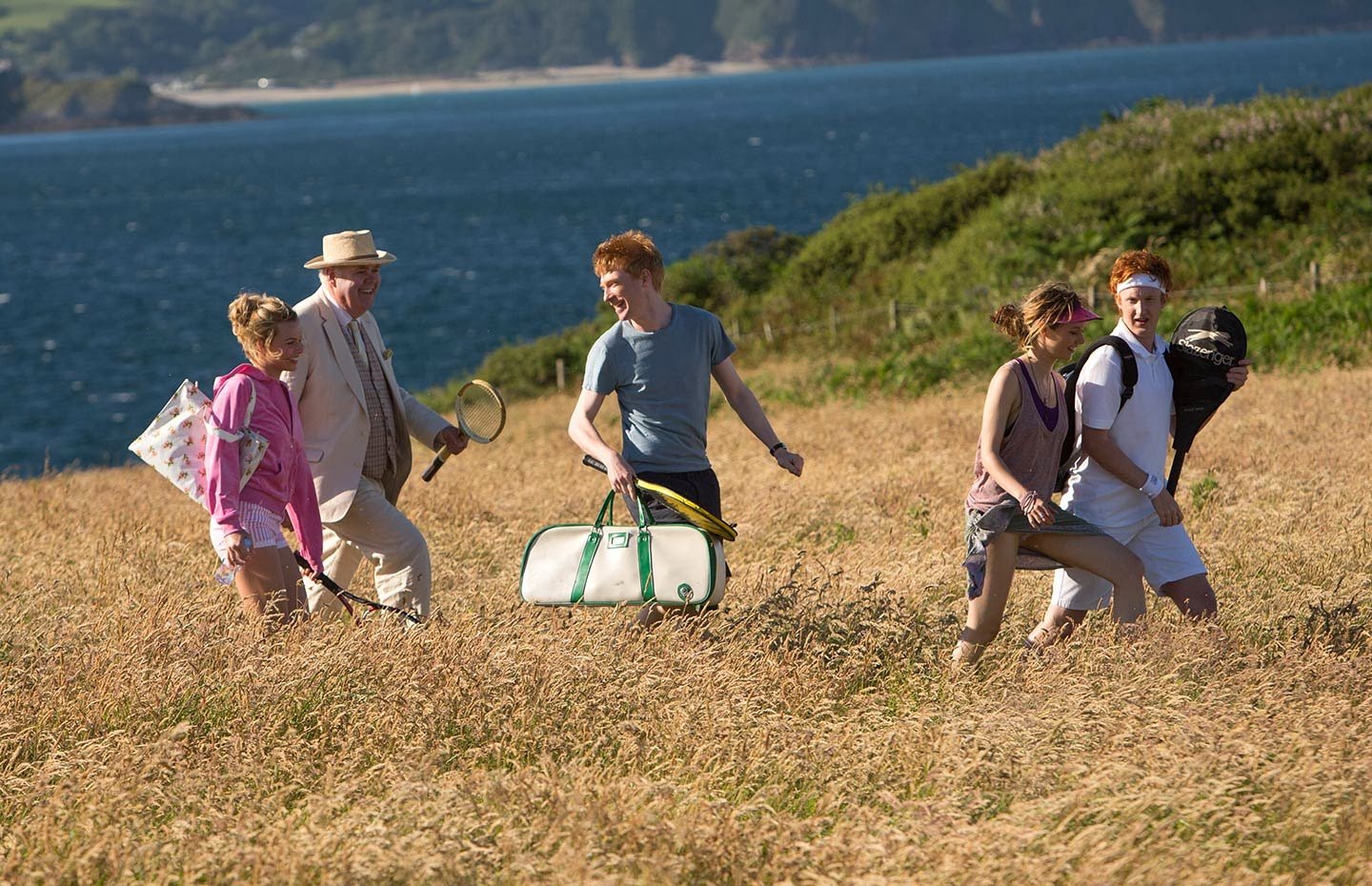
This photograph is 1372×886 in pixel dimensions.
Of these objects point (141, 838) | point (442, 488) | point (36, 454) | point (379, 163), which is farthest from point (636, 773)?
point (379, 163)

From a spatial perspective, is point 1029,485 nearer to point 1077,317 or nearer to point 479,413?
point 1077,317

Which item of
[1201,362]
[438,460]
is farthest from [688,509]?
[1201,362]

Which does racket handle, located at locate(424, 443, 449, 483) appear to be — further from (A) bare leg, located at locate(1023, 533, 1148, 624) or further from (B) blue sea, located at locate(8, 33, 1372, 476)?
(B) blue sea, located at locate(8, 33, 1372, 476)

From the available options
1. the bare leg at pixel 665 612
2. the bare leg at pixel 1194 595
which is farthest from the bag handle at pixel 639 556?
the bare leg at pixel 1194 595

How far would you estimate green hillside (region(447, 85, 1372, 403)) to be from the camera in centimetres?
2166

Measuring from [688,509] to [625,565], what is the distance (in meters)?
0.34

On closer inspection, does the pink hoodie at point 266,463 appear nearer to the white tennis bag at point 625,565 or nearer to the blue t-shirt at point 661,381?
the white tennis bag at point 625,565

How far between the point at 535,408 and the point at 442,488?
13.9 meters

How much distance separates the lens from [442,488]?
12656mm

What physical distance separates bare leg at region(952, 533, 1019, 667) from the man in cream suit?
2369 millimetres

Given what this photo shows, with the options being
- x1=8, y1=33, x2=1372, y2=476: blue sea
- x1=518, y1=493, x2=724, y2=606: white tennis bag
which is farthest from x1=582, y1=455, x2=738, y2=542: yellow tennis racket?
x1=8, y1=33, x2=1372, y2=476: blue sea

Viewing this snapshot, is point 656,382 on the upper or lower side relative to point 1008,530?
upper

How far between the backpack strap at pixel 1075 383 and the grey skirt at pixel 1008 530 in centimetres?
23

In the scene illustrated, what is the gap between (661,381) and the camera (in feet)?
21.3
